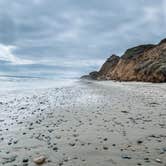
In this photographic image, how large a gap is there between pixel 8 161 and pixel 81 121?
4.59 metres

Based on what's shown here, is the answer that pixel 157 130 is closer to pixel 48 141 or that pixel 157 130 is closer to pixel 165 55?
pixel 48 141

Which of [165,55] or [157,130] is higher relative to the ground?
[165,55]

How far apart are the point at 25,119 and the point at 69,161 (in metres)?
5.34

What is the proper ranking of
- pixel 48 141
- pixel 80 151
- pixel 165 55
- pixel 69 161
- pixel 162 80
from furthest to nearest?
pixel 165 55
pixel 162 80
pixel 48 141
pixel 80 151
pixel 69 161

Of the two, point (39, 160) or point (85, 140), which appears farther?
→ point (85, 140)

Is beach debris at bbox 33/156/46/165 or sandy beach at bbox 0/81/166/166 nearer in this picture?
beach debris at bbox 33/156/46/165

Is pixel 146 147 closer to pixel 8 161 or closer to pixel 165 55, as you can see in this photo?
pixel 8 161

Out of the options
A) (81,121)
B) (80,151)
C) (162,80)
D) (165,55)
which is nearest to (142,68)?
(165,55)

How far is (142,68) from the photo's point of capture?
194 ft

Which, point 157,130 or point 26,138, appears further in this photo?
point 157,130

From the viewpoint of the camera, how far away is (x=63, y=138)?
278 inches

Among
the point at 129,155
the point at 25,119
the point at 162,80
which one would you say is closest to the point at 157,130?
the point at 129,155

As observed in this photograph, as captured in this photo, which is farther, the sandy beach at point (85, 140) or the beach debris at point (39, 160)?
the sandy beach at point (85, 140)

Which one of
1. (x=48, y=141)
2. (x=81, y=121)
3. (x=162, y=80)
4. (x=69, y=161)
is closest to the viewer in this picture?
(x=69, y=161)
